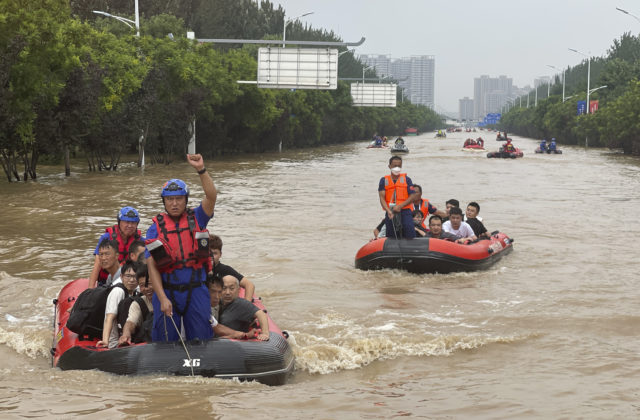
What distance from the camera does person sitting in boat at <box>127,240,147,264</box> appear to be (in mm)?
8297

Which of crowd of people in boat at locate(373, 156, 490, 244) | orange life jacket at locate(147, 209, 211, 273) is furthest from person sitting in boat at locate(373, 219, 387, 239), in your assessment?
orange life jacket at locate(147, 209, 211, 273)

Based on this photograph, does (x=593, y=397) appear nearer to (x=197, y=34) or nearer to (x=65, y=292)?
(x=65, y=292)

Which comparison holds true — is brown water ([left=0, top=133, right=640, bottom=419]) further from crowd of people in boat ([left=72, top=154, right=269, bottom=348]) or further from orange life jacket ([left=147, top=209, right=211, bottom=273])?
orange life jacket ([left=147, top=209, right=211, bottom=273])

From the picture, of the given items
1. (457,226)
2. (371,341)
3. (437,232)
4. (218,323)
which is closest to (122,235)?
(218,323)

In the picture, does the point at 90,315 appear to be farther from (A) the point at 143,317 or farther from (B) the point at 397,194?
(B) the point at 397,194

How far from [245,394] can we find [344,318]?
3.68 meters

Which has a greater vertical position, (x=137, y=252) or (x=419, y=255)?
(x=137, y=252)

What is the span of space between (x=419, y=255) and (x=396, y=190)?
1137 millimetres

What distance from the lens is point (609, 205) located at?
25.4 metres

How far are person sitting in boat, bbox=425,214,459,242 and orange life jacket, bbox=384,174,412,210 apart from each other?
33.4 inches

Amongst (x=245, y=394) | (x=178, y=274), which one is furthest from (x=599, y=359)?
(x=178, y=274)

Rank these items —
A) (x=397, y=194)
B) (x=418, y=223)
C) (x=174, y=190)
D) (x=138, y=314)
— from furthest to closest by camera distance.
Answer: (x=418, y=223) → (x=397, y=194) → (x=138, y=314) → (x=174, y=190)

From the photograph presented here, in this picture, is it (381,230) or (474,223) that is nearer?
(381,230)

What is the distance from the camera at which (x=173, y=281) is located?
23.9 ft
